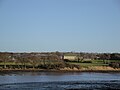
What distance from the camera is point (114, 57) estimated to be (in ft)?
394

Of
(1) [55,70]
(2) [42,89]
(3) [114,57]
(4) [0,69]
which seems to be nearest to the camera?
(2) [42,89]

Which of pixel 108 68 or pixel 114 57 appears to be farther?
pixel 114 57

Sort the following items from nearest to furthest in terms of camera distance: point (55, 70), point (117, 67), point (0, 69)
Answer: point (0, 69), point (55, 70), point (117, 67)

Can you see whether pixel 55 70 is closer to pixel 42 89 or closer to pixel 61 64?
pixel 61 64

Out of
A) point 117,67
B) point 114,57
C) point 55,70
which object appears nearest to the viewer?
point 55,70

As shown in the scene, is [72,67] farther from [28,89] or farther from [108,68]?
[28,89]

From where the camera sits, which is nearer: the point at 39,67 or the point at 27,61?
the point at 39,67

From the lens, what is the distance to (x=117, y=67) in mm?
88375

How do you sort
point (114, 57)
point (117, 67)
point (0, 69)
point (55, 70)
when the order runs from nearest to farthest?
1. point (0, 69)
2. point (55, 70)
3. point (117, 67)
4. point (114, 57)

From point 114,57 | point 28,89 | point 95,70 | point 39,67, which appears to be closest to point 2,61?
point 39,67

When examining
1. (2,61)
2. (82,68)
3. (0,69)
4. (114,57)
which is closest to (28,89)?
(0,69)

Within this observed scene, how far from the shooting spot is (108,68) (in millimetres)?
84625

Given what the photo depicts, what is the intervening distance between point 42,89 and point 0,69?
4129cm

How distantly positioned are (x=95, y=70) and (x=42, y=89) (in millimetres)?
45069
